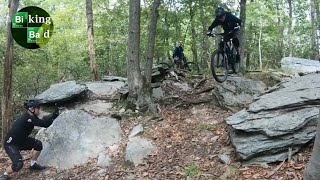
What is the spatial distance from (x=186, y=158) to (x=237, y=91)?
2.97 m

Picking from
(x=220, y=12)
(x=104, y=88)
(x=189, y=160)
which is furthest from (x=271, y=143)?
(x=104, y=88)

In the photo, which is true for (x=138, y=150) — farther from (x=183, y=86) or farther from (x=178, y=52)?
(x=178, y=52)

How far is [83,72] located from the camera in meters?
19.6

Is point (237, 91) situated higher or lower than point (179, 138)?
higher

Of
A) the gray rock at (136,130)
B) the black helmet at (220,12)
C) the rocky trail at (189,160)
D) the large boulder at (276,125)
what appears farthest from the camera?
the black helmet at (220,12)

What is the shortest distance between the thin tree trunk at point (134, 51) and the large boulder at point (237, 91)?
1.97 m

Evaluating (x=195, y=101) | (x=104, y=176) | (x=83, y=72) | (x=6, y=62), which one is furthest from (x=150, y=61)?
(x=83, y=72)

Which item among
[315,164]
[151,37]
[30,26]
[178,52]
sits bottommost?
[315,164]

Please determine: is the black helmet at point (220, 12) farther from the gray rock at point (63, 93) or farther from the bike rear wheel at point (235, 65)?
the gray rock at point (63, 93)

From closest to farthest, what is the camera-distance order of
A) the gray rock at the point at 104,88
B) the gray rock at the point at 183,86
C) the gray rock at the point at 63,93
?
1. the gray rock at the point at 63,93
2. the gray rock at the point at 183,86
3. the gray rock at the point at 104,88

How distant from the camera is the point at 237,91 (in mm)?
8320

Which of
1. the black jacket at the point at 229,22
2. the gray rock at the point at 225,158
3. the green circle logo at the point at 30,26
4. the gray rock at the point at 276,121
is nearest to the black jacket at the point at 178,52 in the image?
the green circle logo at the point at 30,26

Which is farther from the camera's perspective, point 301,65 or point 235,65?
point 301,65

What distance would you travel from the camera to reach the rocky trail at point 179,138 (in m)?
5.29
